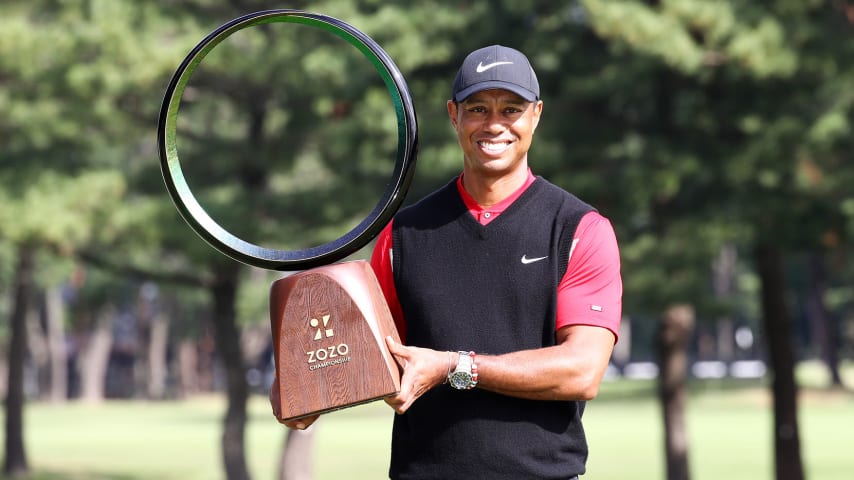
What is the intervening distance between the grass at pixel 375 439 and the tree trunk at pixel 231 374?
2966 mm

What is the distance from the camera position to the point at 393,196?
345cm

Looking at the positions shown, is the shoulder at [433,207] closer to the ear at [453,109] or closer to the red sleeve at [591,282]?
the ear at [453,109]

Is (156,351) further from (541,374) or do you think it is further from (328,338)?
(541,374)

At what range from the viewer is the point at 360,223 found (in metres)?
3.44

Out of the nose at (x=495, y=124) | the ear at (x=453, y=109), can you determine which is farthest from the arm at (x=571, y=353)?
the ear at (x=453, y=109)

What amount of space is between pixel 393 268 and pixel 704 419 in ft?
112

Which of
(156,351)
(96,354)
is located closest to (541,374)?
(96,354)

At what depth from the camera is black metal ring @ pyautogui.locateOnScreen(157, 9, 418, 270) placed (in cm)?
340

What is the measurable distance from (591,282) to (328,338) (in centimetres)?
69

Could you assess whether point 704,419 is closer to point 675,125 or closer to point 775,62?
point 675,125

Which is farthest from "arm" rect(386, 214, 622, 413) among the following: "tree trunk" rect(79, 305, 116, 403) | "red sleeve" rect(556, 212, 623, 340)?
"tree trunk" rect(79, 305, 116, 403)

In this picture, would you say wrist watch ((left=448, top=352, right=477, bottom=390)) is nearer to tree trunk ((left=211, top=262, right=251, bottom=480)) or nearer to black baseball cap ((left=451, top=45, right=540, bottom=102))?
black baseball cap ((left=451, top=45, right=540, bottom=102))

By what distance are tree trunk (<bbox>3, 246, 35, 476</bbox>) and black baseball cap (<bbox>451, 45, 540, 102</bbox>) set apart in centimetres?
2165

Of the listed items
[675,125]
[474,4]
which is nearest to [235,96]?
[474,4]
